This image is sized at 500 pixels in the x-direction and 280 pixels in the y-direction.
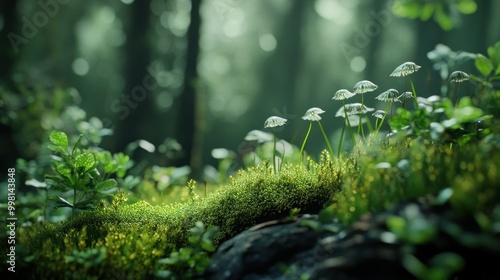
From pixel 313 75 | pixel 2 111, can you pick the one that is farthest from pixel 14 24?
pixel 313 75

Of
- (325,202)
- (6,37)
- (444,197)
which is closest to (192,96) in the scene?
(6,37)

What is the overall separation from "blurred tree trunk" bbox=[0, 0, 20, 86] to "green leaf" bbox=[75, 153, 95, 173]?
7307 millimetres

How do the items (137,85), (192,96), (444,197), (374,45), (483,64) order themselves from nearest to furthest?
1. (444,197)
2. (483,64)
3. (192,96)
4. (137,85)
5. (374,45)

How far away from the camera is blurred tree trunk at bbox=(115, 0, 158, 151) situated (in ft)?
39.4

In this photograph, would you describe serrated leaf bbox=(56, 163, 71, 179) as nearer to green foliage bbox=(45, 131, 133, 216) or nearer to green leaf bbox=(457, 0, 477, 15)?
green foliage bbox=(45, 131, 133, 216)

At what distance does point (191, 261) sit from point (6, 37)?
9.42 metres

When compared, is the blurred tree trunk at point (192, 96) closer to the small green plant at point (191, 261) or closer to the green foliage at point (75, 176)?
the green foliage at point (75, 176)

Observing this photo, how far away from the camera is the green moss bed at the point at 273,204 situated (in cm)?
237

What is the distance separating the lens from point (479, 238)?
5.77 ft

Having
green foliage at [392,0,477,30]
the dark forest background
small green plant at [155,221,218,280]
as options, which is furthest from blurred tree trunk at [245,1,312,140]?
green foliage at [392,0,477,30]

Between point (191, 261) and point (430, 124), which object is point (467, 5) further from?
point (191, 261)

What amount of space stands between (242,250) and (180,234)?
0.94 meters

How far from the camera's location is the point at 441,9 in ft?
7.82

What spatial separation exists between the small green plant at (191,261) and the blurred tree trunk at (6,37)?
879 cm
